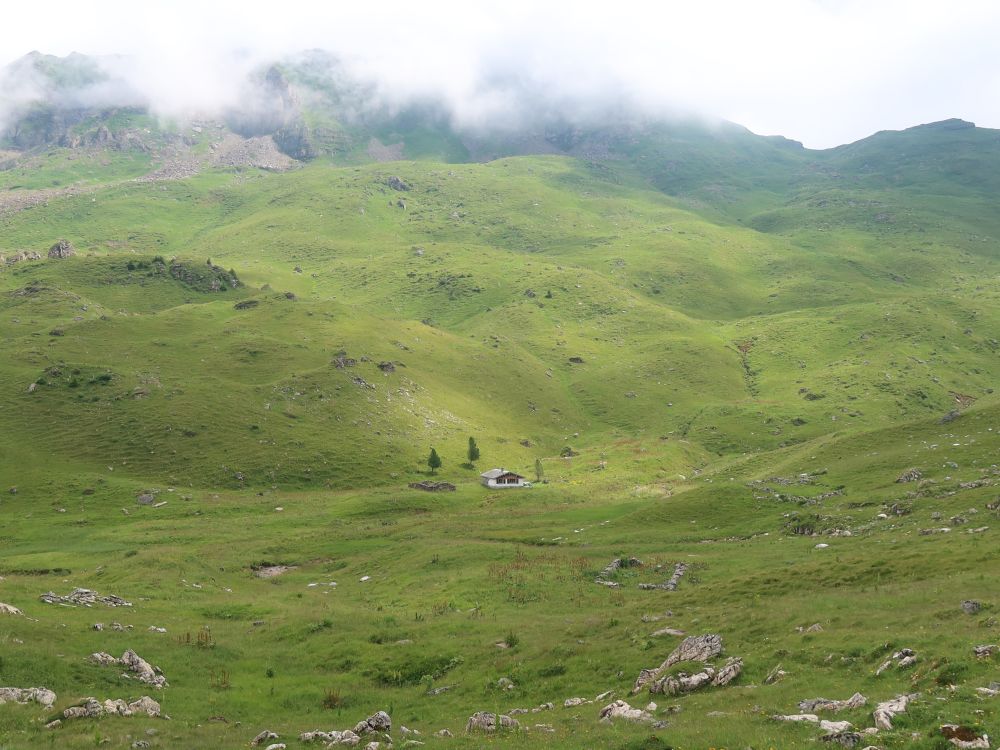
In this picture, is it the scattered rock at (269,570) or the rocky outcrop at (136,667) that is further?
the scattered rock at (269,570)

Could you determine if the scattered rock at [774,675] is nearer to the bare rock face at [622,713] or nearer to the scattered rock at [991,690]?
the bare rock face at [622,713]

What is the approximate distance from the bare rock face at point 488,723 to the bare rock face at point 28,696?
1467cm

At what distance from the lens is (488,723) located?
23.4 meters

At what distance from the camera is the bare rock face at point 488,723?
23.2m

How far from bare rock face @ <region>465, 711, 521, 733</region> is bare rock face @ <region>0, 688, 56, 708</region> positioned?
14.7 m

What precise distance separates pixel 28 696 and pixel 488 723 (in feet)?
53.3

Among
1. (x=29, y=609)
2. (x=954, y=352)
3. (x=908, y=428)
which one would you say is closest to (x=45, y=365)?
(x=29, y=609)

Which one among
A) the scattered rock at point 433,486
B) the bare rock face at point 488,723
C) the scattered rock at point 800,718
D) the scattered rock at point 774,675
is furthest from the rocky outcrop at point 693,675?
the scattered rock at point 433,486

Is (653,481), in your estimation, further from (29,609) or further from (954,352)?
(954,352)

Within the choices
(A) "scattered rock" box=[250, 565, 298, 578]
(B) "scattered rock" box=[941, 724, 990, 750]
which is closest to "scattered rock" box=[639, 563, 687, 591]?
(B) "scattered rock" box=[941, 724, 990, 750]

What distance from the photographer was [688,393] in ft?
570

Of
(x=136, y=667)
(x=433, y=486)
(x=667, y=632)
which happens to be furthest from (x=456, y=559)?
(x=433, y=486)

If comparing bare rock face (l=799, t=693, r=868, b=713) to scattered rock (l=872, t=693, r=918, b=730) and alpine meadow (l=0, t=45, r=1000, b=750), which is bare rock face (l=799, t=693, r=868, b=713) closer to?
alpine meadow (l=0, t=45, r=1000, b=750)

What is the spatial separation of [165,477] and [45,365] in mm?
51347
